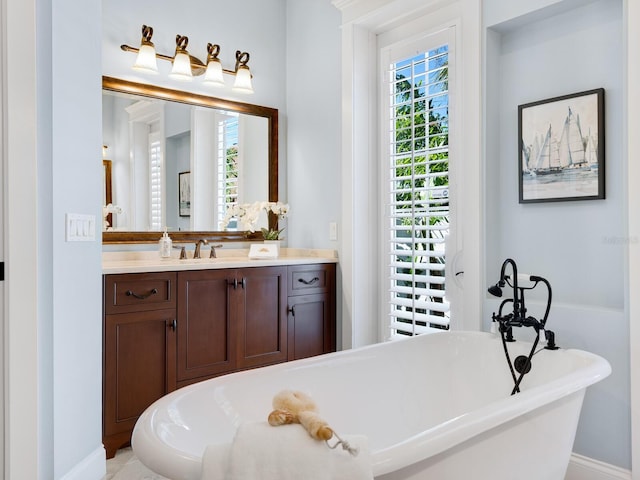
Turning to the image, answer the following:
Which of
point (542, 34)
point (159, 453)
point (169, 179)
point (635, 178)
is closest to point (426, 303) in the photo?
point (635, 178)

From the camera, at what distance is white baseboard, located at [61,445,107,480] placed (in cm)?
200

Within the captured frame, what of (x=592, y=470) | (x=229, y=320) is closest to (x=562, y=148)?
(x=592, y=470)

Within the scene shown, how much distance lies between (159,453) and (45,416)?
999 millimetres

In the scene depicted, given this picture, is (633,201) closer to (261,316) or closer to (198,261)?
(261,316)

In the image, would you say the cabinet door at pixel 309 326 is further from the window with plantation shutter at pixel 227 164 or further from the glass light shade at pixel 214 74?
the glass light shade at pixel 214 74

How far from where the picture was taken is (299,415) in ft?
3.69

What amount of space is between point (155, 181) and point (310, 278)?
119cm

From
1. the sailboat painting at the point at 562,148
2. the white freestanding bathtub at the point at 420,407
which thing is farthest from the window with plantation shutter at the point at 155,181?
the sailboat painting at the point at 562,148

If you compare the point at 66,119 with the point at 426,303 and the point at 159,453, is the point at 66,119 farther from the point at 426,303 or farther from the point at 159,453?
the point at 426,303

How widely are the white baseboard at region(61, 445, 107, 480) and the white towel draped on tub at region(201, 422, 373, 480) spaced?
50.5 inches

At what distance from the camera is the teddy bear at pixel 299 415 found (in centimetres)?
107

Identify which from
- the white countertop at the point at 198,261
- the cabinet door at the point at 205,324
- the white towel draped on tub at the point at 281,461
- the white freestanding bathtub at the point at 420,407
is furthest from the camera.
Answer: the cabinet door at the point at 205,324

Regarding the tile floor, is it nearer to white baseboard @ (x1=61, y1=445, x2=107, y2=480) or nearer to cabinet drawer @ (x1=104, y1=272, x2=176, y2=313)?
white baseboard @ (x1=61, y1=445, x2=107, y2=480)

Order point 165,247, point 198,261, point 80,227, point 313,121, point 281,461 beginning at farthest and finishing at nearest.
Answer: point 313,121 → point 165,247 → point 198,261 → point 80,227 → point 281,461
